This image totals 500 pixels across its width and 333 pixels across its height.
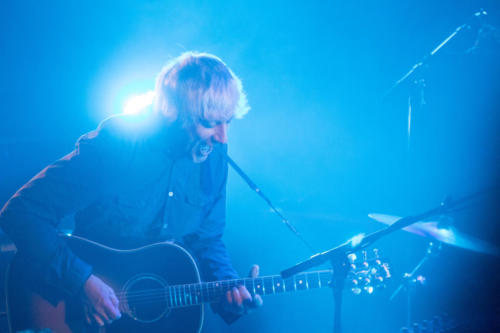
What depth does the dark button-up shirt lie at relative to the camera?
1.91m

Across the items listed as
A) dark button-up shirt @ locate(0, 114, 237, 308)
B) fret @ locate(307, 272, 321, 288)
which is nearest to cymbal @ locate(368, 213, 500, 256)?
fret @ locate(307, 272, 321, 288)

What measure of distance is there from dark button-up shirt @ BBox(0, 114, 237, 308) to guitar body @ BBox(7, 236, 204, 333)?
94mm

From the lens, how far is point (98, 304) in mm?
1949

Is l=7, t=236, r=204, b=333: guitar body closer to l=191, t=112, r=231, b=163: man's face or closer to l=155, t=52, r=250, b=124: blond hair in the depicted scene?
l=191, t=112, r=231, b=163: man's face

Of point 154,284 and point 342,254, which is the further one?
point 154,284

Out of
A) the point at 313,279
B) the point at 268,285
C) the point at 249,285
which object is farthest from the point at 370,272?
the point at 249,285

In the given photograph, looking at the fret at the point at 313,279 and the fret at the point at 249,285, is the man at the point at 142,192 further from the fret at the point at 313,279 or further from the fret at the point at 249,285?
the fret at the point at 313,279

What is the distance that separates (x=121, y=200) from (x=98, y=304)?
68 cm

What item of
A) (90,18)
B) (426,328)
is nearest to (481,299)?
(426,328)

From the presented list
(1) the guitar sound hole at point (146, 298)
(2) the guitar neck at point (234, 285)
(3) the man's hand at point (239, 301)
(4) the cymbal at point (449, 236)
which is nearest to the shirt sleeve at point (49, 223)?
(1) the guitar sound hole at point (146, 298)

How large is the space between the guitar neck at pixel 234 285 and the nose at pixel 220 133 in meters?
1.00

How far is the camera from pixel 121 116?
7.63ft

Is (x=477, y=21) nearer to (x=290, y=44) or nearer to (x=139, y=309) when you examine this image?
(x=290, y=44)

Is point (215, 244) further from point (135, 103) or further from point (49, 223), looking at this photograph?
point (135, 103)
